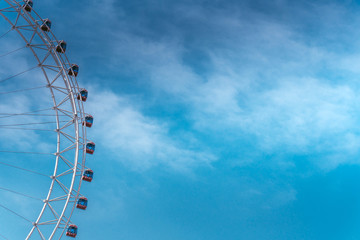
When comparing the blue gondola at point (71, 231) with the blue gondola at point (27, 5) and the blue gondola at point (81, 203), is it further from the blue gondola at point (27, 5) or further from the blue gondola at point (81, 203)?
the blue gondola at point (27, 5)

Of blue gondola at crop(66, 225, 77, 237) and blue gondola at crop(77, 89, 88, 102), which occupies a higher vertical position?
blue gondola at crop(77, 89, 88, 102)

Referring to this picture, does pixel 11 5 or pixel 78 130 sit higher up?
pixel 11 5

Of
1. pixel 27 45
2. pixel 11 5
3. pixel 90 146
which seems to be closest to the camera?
pixel 11 5

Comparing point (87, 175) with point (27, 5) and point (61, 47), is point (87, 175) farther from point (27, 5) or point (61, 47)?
point (27, 5)

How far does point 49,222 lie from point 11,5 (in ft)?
67.1

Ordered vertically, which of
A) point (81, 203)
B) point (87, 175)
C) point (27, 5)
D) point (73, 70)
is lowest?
point (81, 203)

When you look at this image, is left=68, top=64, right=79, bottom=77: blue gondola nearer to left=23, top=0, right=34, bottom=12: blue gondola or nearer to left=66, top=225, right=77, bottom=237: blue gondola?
left=23, top=0, right=34, bottom=12: blue gondola

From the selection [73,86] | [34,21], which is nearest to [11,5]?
[34,21]

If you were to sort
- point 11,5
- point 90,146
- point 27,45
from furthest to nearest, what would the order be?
point 90,146
point 27,45
point 11,5

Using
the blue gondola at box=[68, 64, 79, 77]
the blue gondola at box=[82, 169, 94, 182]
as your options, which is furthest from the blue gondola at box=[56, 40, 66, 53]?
the blue gondola at box=[82, 169, 94, 182]

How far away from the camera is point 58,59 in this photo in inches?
1757

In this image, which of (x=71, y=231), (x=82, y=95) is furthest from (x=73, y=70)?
(x=71, y=231)

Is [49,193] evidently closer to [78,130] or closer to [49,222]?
[49,222]

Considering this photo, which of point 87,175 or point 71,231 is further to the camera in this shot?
point 87,175
